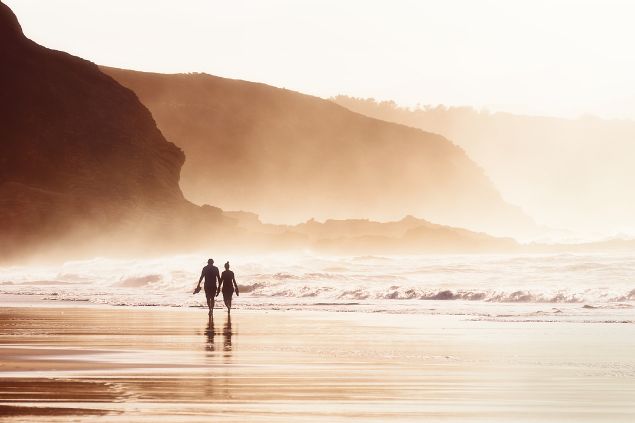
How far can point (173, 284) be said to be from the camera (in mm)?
54906

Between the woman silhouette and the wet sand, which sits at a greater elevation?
the woman silhouette

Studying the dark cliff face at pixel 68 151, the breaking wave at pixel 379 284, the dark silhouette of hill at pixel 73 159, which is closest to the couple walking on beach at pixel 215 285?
the breaking wave at pixel 379 284

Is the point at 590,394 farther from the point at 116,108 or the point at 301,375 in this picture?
the point at 116,108

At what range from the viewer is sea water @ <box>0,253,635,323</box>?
111ft

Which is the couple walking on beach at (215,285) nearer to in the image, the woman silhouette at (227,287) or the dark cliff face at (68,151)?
the woman silhouette at (227,287)

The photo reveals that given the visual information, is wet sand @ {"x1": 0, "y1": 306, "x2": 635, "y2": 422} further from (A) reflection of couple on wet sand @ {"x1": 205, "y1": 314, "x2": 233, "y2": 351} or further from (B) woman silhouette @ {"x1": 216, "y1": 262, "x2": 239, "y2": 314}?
(B) woman silhouette @ {"x1": 216, "y1": 262, "x2": 239, "y2": 314}

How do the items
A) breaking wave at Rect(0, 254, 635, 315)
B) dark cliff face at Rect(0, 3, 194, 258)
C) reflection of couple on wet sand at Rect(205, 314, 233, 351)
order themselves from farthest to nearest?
dark cliff face at Rect(0, 3, 194, 258)
breaking wave at Rect(0, 254, 635, 315)
reflection of couple on wet sand at Rect(205, 314, 233, 351)

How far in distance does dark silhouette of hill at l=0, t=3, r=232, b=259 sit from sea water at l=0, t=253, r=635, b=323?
28678 mm

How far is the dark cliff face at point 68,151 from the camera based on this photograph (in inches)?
3986

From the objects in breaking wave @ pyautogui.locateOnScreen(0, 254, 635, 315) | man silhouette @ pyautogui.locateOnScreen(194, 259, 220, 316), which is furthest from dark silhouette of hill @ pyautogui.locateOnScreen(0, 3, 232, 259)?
man silhouette @ pyautogui.locateOnScreen(194, 259, 220, 316)

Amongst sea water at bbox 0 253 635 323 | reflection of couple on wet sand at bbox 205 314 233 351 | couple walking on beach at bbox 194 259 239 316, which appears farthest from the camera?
sea water at bbox 0 253 635 323

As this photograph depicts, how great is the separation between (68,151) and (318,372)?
9665 cm

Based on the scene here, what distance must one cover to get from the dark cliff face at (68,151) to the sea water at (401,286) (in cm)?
2909

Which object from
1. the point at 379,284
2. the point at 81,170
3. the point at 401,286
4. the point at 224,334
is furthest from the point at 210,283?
the point at 81,170
